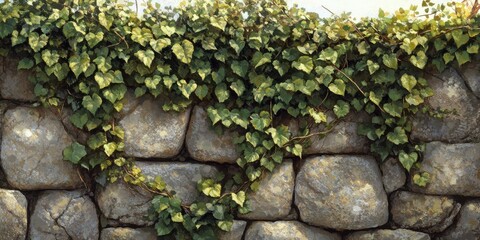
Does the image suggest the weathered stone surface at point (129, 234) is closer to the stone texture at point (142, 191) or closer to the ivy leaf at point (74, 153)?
the stone texture at point (142, 191)

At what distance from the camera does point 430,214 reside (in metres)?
3.36

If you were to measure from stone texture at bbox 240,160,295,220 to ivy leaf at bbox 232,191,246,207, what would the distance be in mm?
70

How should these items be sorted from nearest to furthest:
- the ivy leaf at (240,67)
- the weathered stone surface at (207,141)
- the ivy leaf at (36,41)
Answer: the ivy leaf at (36,41) → the ivy leaf at (240,67) → the weathered stone surface at (207,141)

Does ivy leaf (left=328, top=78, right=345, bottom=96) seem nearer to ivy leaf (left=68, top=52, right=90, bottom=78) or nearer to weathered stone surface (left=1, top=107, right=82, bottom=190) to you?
ivy leaf (left=68, top=52, right=90, bottom=78)

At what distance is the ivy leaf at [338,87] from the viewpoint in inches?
126

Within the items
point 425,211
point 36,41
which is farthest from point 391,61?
point 36,41

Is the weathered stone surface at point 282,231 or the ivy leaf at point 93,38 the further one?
the weathered stone surface at point 282,231

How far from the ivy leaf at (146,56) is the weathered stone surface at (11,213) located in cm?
111

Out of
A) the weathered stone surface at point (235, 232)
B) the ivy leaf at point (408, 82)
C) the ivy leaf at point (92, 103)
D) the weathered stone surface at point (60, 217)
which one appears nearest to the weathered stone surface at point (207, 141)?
the weathered stone surface at point (235, 232)

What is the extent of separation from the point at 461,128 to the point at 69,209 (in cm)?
241

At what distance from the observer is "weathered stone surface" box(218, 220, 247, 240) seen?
3.34 m

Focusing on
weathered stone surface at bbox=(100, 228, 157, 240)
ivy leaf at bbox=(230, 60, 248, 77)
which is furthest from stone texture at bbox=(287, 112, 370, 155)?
weathered stone surface at bbox=(100, 228, 157, 240)

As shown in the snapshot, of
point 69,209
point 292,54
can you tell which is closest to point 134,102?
point 69,209

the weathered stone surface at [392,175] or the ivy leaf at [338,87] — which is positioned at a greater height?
the ivy leaf at [338,87]
